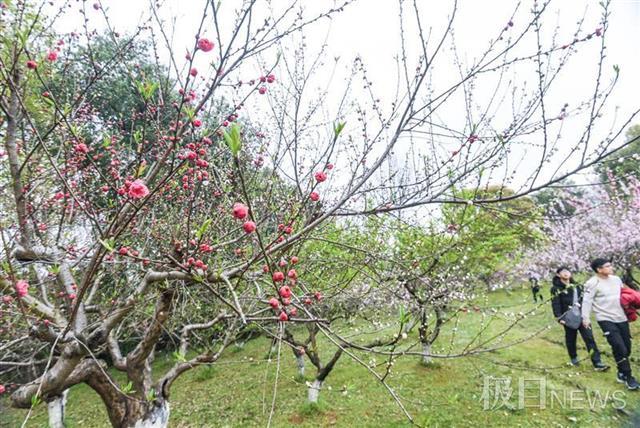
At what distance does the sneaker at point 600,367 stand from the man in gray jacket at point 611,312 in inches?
14.2

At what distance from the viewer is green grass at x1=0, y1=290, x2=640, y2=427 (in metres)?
4.51

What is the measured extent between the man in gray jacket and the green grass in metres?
0.35

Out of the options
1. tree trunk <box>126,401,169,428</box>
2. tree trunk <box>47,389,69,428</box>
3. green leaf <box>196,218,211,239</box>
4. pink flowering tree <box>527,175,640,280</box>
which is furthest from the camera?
pink flowering tree <box>527,175,640,280</box>

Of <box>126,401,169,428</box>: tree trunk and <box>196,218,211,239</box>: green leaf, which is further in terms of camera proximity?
<box>126,401,169,428</box>: tree trunk

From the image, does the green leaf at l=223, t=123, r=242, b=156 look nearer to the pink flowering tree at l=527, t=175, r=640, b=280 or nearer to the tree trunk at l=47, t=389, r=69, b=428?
the tree trunk at l=47, t=389, r=69, b=428

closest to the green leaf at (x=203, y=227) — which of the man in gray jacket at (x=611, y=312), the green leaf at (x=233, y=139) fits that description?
the green leaf at (x=233, y=139)

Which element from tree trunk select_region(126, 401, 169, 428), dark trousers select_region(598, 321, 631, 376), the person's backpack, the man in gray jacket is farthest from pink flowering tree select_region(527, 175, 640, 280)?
tree trunk select_region(126, 401, 169, 428)

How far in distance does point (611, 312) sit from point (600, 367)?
124 cm

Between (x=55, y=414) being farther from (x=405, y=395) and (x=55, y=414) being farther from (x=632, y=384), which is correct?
(x=632, y=384)

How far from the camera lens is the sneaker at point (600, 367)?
5191 mm

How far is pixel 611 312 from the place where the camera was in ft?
15.1

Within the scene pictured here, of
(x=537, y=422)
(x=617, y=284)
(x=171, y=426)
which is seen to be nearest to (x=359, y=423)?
(x=537, y=422)

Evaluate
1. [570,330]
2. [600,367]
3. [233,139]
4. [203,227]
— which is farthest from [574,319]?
[233,139]

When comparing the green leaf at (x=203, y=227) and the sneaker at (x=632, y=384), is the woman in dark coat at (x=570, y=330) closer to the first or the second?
the sneaker at (x=632, y=384)
